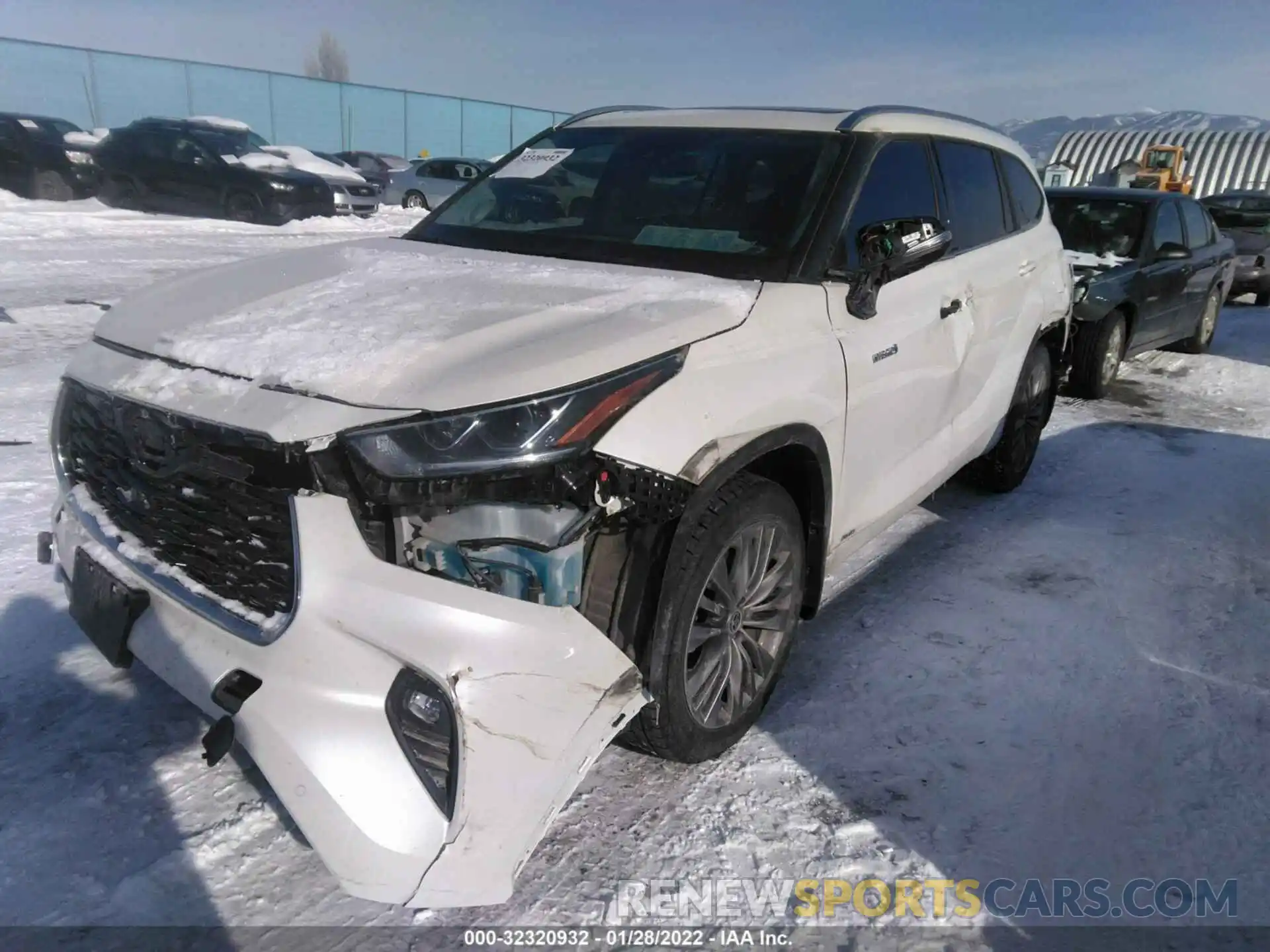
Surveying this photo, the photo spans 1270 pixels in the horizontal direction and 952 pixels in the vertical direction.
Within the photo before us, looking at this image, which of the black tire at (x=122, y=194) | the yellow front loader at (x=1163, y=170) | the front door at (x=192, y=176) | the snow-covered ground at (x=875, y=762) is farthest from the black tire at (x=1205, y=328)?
the black tire at (x=122, y=194)

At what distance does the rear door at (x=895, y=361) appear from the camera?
2.94 metres

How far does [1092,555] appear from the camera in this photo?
14.1ft

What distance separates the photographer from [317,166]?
19203mm

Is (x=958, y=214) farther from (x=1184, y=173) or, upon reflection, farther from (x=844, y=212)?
(x=1184, y=173)

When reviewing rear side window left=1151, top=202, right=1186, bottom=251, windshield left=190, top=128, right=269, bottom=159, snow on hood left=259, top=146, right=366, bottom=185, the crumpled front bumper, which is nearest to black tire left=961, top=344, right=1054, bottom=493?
the crumpled front bumper

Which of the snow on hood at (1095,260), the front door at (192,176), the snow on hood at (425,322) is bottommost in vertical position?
the front door at (192,176)

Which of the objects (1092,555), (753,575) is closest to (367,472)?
(753,575)

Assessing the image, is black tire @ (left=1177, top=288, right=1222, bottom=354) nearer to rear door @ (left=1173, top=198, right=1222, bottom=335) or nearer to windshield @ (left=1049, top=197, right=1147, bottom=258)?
rear door @ (left=1173, top=198, right=1222, bottom=335)

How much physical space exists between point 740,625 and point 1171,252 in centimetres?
665

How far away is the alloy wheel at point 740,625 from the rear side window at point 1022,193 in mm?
2776

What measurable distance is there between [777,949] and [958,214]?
301 cm

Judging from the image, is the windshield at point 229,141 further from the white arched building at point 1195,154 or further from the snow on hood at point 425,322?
the white arched building at point 1195,154

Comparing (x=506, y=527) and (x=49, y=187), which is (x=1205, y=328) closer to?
(x=506, y=527)

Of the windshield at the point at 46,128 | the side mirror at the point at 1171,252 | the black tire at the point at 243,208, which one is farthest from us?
the windshield at the point at 46,128
